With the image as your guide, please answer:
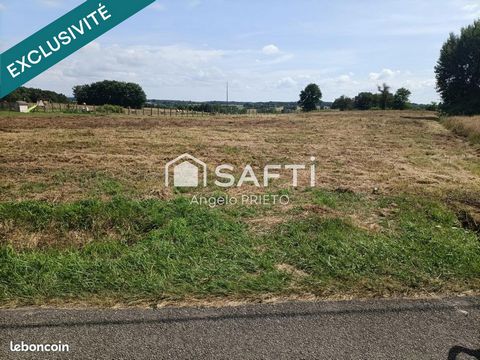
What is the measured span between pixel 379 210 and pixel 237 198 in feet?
8.04

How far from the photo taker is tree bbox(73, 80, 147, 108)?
68125 millimetres

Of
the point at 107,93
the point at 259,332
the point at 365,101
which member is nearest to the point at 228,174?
the point at 259,332

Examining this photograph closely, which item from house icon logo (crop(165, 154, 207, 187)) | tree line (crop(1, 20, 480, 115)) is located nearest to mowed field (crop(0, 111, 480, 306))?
house icon logo (crop(165, 154, 207, 187))

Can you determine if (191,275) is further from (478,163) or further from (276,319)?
(478,163)

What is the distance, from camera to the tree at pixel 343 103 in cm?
8581

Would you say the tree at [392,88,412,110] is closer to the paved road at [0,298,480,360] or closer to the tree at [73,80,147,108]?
the tree at [73,80,147,108]

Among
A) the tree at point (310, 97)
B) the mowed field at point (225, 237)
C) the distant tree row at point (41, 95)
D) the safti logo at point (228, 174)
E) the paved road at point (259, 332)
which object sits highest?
the tree at point (310, 97)

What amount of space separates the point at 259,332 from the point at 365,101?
8339 centimetres

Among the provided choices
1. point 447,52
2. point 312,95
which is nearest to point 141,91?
point 312,95

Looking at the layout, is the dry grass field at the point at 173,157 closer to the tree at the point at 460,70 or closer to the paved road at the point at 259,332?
the paved road at the point at 259,332

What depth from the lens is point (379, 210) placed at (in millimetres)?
5902

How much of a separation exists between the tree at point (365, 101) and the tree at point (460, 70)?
35.5m

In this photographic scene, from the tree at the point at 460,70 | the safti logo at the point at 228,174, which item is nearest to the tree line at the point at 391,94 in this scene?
the tree at the point at 460,70

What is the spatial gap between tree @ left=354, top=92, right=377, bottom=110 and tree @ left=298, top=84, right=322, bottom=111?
996 cm
